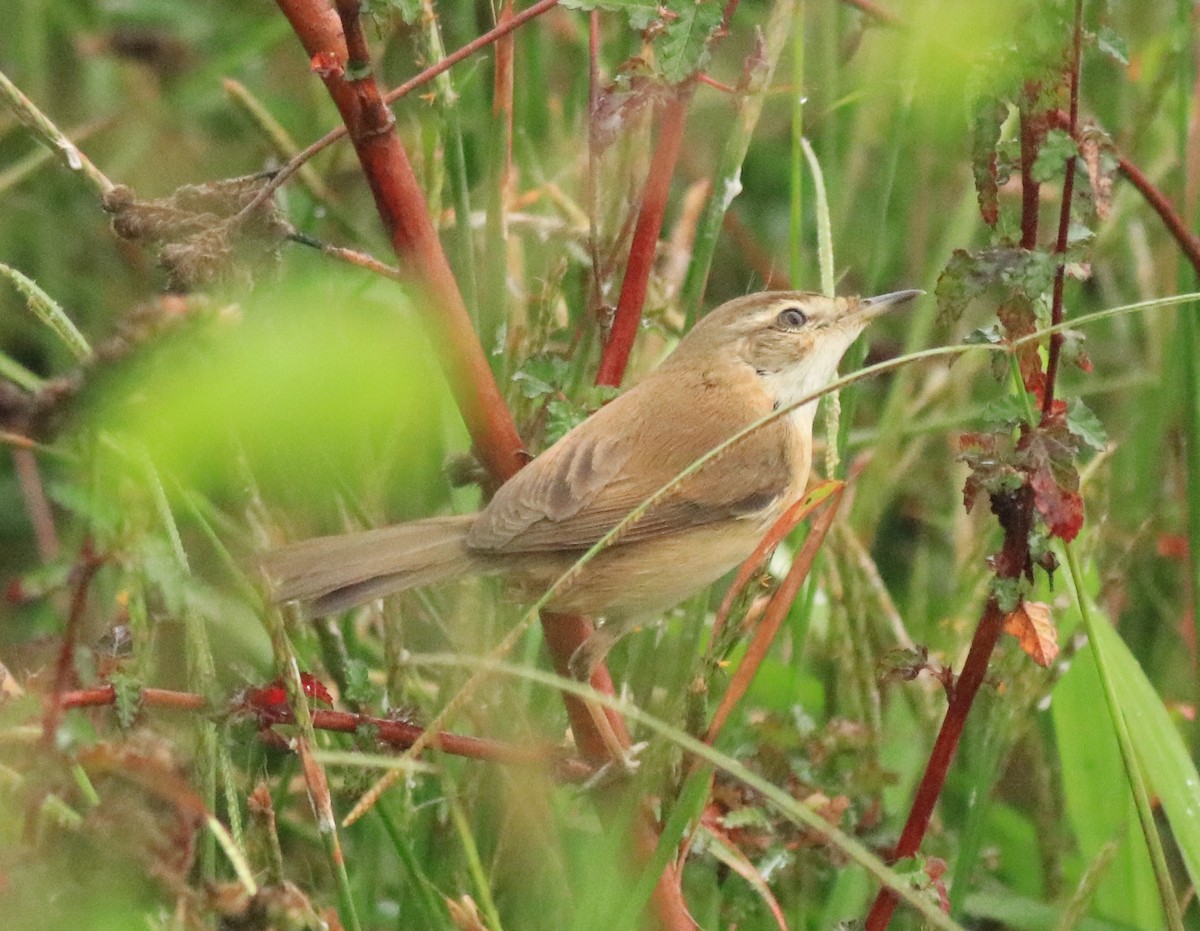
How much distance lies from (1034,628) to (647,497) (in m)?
1.12

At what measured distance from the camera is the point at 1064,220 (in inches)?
70.9

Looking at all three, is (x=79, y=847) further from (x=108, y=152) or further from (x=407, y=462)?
(x=108, y=152)

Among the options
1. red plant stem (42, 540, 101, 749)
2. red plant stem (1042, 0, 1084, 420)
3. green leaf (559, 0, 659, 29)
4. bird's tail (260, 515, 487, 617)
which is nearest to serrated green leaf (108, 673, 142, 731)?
red plant stem (42, 540, 101, 749)

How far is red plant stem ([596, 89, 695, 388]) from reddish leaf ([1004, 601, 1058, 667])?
0.80 m

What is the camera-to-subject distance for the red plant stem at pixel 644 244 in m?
2.34

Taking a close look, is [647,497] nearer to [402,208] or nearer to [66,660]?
[402,208]

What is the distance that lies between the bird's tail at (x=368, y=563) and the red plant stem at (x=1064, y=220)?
1134 mm

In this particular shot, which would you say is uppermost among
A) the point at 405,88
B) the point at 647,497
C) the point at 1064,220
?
the point at 405,88

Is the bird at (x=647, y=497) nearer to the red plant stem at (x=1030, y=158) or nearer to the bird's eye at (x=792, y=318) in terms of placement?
the bird's eye at (x=792, y=318)

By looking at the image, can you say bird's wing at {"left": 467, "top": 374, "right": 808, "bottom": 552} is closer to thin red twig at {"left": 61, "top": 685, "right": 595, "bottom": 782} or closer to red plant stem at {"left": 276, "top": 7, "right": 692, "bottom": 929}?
red plant stem at {"left": 276, "top": 7, "right": 692, "bottom": 929}

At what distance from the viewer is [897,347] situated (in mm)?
4684

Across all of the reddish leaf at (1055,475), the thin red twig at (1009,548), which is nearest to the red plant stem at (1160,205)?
the thin red twig at (1009,548)

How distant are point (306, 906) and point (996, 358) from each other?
1031 mm

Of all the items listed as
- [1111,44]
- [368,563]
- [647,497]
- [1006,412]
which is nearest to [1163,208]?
[1111,44]
